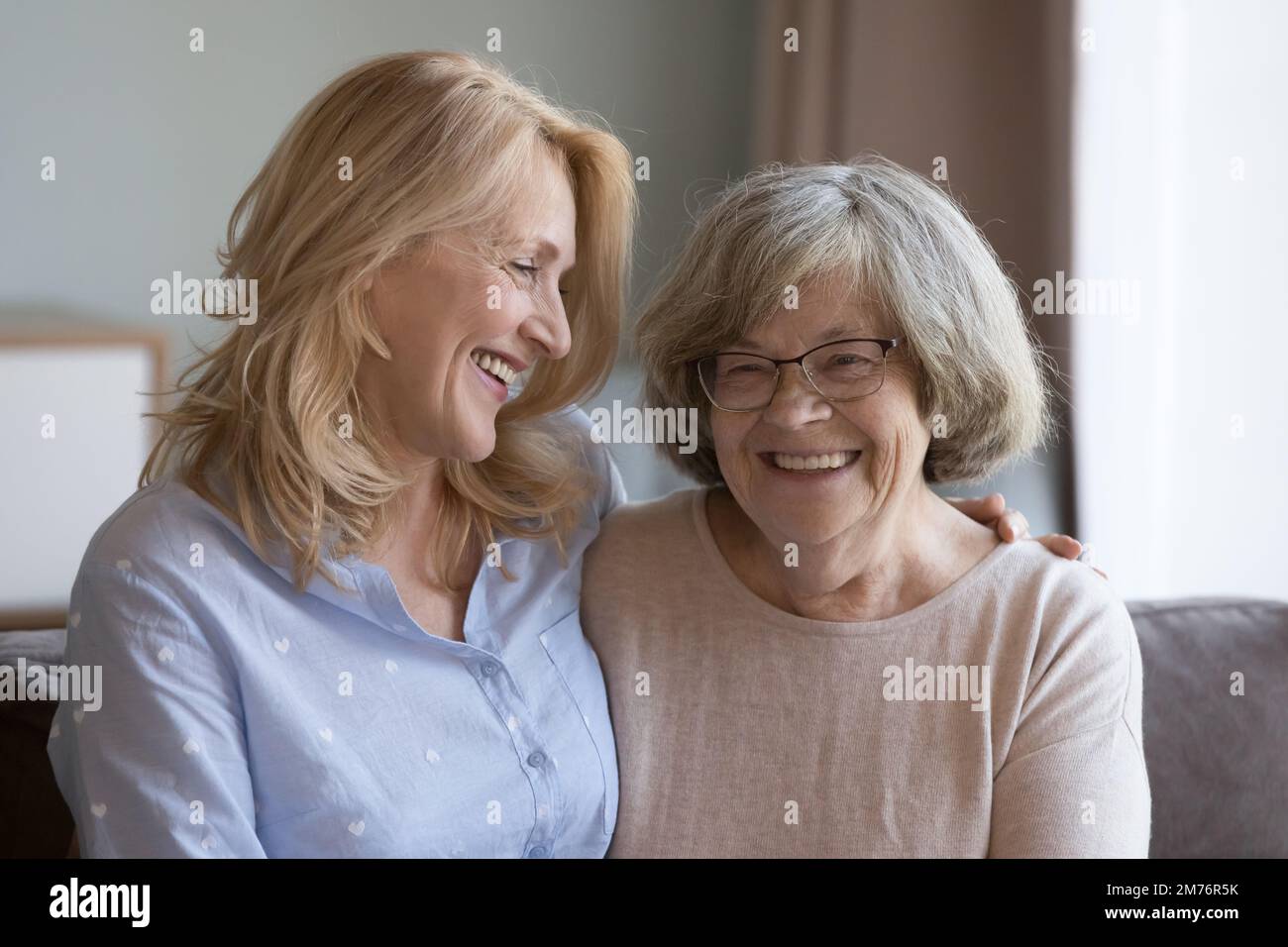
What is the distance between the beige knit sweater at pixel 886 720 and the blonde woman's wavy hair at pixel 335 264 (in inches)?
11.7

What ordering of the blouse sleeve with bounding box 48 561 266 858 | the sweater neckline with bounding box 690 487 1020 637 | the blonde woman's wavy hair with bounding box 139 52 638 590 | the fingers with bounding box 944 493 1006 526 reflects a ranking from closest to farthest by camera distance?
1. the blouse sleeve with bounding box 48 561 266 858
2. the blonde woman's wavy hair with bounding box 139 52 638 590
3. the sweater neckline with bounding box 690 487 1020 637
4. the fingers with bounding box 944 493 1006 526

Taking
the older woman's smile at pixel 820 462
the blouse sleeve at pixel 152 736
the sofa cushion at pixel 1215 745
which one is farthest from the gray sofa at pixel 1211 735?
the older woman's smile at pixel 820 462

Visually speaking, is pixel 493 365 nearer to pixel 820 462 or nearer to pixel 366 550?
pixel 366 550

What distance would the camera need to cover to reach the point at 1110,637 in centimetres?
131

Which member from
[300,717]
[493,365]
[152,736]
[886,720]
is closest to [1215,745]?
[886,720]

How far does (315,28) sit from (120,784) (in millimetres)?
1710

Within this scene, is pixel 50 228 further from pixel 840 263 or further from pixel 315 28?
pixel 840 263

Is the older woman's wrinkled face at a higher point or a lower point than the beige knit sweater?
higher

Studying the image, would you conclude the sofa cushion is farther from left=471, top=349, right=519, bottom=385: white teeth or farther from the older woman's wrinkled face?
left=471, top=349, right=519, bottom=385: white teeth

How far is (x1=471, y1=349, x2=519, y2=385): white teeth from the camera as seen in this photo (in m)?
1.30

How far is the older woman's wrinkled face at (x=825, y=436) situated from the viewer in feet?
4.20

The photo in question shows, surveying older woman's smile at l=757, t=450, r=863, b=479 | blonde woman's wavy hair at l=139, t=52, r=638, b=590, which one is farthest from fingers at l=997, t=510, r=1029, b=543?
blonde woman's wavy hair at l=139, t=52, r=638, b=590

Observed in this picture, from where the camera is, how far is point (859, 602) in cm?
138

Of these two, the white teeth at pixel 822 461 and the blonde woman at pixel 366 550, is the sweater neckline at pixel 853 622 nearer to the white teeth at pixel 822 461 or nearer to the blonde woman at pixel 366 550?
the blonde woman at pixel 366 550
